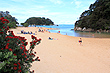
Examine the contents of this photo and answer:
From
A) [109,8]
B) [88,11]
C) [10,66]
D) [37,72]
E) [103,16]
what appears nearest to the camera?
[10,66]

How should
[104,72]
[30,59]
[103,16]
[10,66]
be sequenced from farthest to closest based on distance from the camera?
[103,16]
[104,72]
[30,59]
[10,66]

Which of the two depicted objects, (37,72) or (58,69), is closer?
(37,72)

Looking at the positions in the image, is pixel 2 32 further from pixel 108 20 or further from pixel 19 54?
pixel 108 20

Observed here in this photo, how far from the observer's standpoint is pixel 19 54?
241cm

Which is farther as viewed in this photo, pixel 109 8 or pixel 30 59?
pixel 109 8

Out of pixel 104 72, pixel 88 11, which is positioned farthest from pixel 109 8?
→ pixel 104 72

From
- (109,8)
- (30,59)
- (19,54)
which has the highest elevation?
(109,8)

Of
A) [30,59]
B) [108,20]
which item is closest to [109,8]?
[108,20]

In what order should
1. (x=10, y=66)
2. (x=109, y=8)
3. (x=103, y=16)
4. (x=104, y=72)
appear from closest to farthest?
1. (x=10, y=66)
2. (x=104, y=72)
3. (x=109, y=8)
4. (x=103, y=16)

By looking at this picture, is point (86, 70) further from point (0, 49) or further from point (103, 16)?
point (103, 16)

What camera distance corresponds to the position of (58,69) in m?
5.16

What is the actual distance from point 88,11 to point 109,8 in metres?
20.7

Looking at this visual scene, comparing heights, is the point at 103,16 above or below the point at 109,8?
below

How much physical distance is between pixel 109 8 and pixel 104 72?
4019 centimetres
